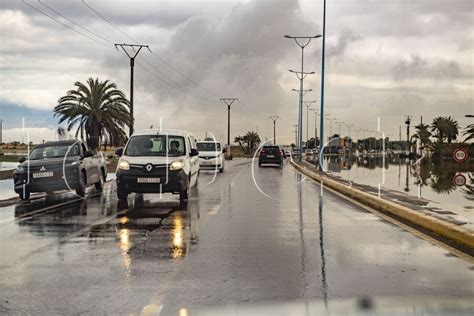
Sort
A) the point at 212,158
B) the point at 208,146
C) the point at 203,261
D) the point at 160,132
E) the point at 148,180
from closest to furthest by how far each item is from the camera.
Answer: the point at 203,261, the point at 148,180, the point at 160,132, the point at 212,158, the point at 208,146

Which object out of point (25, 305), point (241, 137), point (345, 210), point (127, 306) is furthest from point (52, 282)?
point (241, 137)

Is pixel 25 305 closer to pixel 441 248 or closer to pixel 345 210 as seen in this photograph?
pixel 441 248

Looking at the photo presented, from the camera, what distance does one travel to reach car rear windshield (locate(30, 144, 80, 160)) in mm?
17953

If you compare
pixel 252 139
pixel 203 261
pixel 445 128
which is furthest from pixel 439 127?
pixel 203 261

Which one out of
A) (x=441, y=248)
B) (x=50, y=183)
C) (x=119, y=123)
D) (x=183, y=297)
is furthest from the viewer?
(x=119, y=123)

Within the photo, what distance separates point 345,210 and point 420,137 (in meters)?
130

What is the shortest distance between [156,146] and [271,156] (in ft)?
109

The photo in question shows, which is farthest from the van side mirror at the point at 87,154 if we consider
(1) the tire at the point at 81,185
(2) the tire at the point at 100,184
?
(2) the tire at the point at 100,184

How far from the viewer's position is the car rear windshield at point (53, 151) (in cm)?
1795

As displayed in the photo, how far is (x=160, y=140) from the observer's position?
1728 cm

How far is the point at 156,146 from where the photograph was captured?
56.0ft

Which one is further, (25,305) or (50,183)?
(50,183)

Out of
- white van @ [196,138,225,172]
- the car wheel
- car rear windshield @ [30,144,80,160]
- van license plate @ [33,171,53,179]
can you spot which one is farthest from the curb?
white van @ [196,138,225,172]

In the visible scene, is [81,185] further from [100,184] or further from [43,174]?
[100,184]
